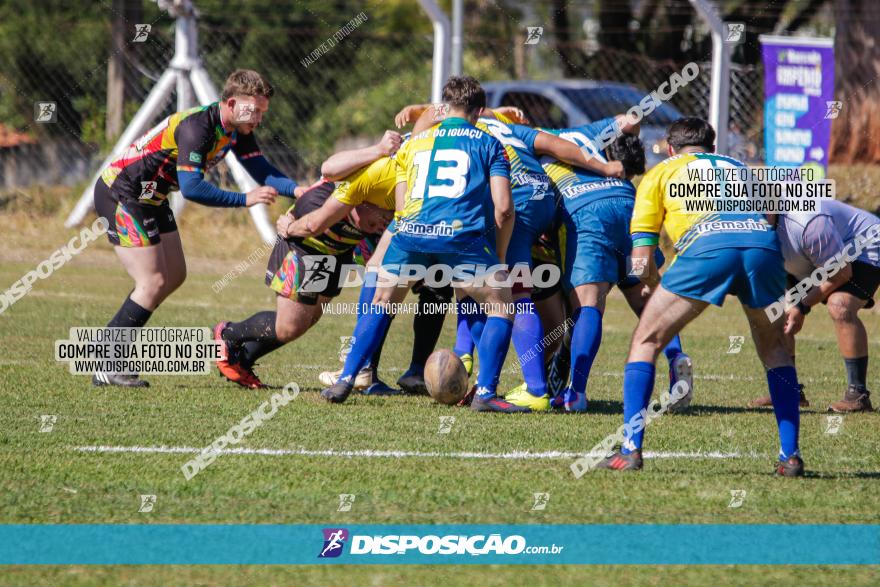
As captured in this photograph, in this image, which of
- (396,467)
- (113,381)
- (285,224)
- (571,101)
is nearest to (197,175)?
(285,224)

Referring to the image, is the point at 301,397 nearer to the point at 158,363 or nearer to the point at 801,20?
the point at 158,363

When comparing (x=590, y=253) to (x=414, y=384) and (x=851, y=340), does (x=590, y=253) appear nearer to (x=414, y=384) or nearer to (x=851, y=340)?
(x=414, y=384)

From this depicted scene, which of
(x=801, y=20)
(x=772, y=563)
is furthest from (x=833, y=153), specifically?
(x=772, y=563)

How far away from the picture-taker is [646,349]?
6133 millimetres

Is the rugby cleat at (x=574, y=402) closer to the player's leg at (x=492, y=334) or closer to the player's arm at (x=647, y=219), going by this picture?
the player's leg at (x=492, y=334)

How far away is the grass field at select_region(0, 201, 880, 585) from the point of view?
182 inches

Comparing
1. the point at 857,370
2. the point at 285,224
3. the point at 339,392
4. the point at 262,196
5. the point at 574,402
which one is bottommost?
the point at 857,370

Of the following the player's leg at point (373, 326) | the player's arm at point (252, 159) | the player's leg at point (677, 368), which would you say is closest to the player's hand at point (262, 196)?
the player's arm at point (252, 159)

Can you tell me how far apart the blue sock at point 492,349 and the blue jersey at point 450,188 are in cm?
58

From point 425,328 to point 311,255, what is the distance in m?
1.07

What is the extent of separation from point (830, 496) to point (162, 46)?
57.3ft

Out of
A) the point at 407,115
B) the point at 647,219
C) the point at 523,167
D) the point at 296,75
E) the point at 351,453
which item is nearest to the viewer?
the point at 647,219

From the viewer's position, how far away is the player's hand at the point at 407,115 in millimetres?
9172

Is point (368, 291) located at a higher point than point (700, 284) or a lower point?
lower
